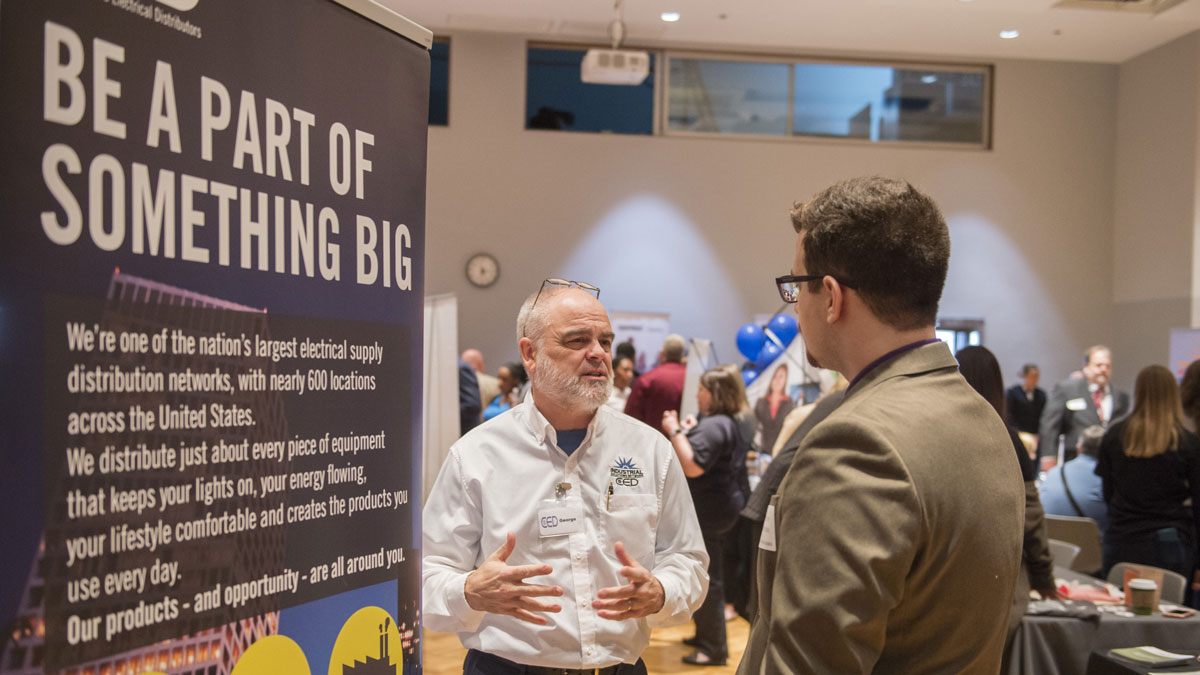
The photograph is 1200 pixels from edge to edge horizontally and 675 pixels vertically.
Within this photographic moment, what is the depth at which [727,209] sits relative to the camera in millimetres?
10133

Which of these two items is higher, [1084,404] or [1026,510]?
[1026,510]

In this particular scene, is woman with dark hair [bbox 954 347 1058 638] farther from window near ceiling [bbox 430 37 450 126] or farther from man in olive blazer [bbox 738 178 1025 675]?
window near ceiling [bbox 430 37 450 126]

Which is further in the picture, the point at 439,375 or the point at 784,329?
the point at 784,329

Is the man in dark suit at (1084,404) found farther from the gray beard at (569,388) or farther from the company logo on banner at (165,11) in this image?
the company logo on banner at (165,11)

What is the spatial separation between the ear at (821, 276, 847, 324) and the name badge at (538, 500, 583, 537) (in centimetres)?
87

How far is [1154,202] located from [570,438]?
10010mm

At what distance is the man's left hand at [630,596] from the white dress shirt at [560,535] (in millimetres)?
48

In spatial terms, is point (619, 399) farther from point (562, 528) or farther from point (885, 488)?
point (885, 488)

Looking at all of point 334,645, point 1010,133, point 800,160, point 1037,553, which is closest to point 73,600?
point 334,645

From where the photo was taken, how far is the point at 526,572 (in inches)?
67.1

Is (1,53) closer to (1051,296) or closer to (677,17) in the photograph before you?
(677,17)

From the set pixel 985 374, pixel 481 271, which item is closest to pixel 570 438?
pixel 985 374

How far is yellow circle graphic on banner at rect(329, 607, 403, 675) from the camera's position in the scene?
130 centimetres

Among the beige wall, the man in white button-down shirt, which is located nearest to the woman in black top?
the man in white button-down shirt
